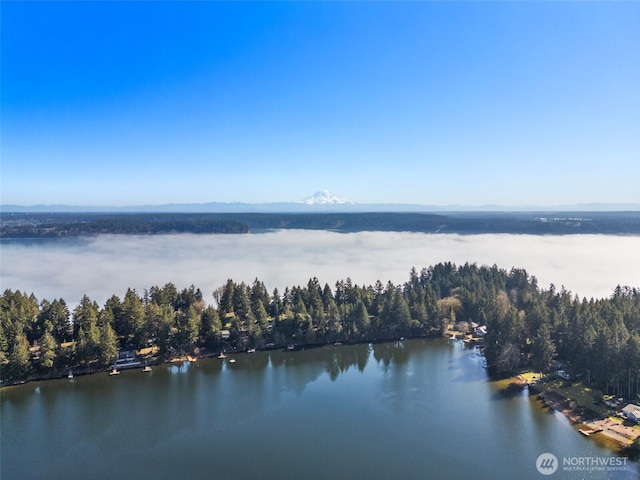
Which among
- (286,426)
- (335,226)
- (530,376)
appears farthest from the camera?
(335,226)

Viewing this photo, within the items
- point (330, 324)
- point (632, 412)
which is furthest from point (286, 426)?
point (632, 412)

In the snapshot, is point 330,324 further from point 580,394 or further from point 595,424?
point 595,424

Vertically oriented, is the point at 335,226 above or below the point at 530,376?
above

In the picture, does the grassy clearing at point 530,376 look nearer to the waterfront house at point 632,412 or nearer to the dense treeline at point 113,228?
the waterfront house at point 632,412

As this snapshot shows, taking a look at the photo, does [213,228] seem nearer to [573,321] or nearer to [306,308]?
[306,308]

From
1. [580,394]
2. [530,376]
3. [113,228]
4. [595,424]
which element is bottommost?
[530,376]

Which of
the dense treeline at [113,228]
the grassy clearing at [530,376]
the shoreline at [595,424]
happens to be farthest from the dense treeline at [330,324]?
the dense treeline at [113,228]
